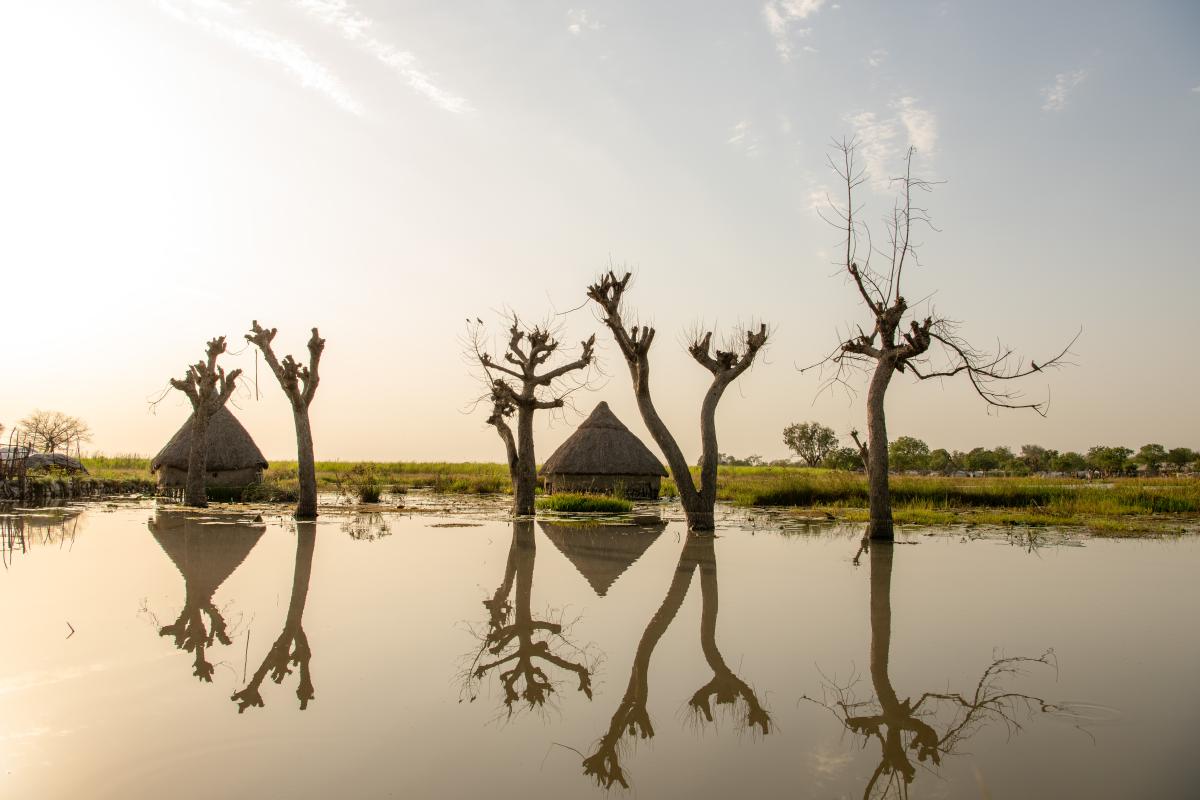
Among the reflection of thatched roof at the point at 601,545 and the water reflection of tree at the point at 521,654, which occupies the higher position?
the reflection of thatched roof at the point at 601,545

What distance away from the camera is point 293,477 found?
1583 inches

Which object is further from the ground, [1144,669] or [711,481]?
[711,481]

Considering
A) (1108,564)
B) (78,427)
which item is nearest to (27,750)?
(1108,564)

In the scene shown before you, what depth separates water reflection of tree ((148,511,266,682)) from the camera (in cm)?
678

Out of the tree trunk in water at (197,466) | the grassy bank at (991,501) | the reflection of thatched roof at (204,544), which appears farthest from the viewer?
the tree trunk in water at (197,466)

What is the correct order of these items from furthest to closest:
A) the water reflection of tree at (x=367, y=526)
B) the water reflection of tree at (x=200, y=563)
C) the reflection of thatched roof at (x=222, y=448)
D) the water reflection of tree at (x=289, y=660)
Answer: the reflection of thatched roof at (x=222, y=448) < the water reflection of tree at (x=367, y=526) < the water reflection of tree at (x=200, y=563) < the water reflection of tree at (x=289, y=660)

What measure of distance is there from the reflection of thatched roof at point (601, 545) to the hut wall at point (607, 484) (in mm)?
10172

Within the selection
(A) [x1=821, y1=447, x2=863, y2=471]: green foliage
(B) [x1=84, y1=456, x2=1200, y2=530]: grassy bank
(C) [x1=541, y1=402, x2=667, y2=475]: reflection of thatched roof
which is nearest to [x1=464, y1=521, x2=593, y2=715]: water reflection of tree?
(B) [x1=84, y1=456, x2=1200, y2=530]: grassy bank

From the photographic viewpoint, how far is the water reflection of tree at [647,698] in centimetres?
429

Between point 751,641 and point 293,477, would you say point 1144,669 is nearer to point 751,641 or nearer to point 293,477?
point 751,641

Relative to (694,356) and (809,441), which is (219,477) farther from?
(809,441)

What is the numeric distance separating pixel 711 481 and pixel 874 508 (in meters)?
3.61

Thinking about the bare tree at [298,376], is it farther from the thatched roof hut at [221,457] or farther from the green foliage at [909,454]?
the green foliage at [909,454]

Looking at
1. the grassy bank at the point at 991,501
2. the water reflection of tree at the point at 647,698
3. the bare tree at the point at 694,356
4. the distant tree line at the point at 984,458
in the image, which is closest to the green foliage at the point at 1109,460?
the distant tree line at the point at 984,458
